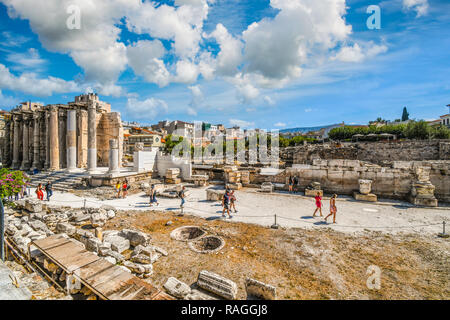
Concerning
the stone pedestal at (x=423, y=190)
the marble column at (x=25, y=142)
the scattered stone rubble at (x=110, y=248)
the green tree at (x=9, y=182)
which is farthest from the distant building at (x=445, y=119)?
the marble column at (x=25, y=142)

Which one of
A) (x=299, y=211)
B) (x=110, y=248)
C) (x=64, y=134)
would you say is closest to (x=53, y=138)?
(x=64, y=134)

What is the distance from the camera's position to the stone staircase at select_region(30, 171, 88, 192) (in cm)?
1441

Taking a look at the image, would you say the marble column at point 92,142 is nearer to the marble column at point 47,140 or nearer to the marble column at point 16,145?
the marble column at point 47,140

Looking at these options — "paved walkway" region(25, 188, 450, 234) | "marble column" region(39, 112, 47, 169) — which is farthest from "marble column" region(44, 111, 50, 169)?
"paved walkway" region(25, 188, 450, 234)

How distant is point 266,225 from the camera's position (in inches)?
312

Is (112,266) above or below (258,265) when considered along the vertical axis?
above

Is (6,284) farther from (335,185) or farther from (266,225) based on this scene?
(335,185)

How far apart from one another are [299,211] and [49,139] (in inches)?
885

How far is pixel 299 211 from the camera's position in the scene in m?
9.50

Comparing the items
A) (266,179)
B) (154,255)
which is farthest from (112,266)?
(266,179)

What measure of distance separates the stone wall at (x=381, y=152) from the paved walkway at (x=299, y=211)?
16.2 m

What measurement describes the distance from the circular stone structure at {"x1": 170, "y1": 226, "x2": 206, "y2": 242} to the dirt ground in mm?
228

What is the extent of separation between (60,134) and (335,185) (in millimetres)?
23779
